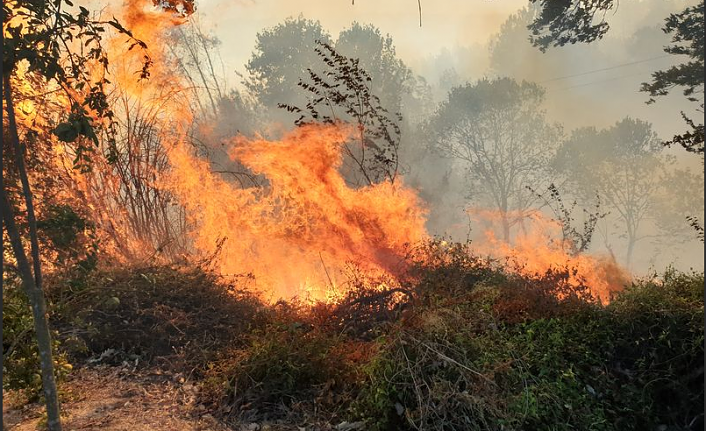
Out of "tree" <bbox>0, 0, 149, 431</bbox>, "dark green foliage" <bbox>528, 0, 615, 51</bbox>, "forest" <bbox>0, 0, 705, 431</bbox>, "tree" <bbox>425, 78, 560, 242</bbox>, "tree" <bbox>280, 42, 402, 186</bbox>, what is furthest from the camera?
"tree" <bbox>425, 78, 560, 242</bbox>

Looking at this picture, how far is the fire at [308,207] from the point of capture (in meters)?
9.48

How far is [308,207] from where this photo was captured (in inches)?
391

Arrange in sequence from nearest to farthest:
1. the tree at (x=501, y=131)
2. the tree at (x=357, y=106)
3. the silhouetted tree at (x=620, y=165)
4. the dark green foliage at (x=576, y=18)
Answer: the tree at (x=357, y=106) → the dark green foliage at (x=576, y=18) → the silhouetted tree at (x=620, y=165) → the tree at (x=501, y=131)

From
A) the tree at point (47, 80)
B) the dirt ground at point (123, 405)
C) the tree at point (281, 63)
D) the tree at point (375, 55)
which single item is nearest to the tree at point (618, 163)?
the tree at point (375, 55)

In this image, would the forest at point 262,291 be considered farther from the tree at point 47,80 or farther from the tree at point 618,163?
the tree at point 618,163

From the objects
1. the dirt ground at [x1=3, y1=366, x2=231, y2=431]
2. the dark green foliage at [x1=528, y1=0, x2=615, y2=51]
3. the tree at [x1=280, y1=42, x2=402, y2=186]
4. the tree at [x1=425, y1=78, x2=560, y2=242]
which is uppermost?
the tree at [x1=425, y1=78, x2=560, y2=242]

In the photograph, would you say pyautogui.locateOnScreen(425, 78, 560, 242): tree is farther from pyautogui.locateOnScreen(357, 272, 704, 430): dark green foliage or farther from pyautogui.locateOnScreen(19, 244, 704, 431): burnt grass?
pyautogui.locateOnScreen(357, 272, 704, 430): dark green foliage

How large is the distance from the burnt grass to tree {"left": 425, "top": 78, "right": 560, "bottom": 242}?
31.1 meters

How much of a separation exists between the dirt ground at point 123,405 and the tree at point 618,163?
36.3 metres

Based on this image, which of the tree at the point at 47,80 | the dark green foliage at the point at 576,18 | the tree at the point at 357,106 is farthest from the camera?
the dark green foliage at the point at 576,18

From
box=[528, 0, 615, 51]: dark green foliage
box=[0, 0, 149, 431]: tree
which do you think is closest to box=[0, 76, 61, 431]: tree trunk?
box=[0, 0, 149, 431]: tree

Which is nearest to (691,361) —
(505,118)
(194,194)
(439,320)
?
(439,320)

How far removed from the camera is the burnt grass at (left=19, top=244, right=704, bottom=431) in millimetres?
4535

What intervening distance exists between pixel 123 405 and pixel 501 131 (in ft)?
120
